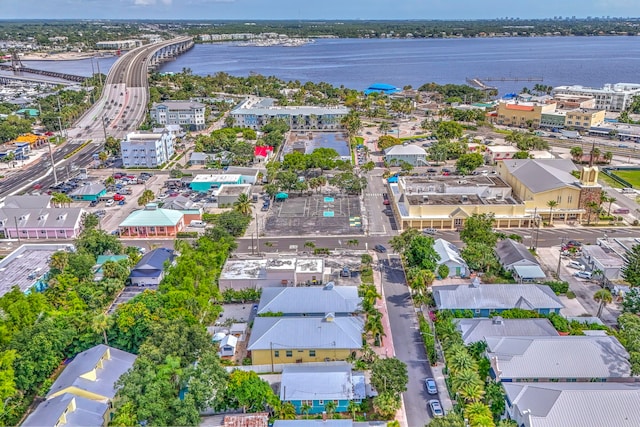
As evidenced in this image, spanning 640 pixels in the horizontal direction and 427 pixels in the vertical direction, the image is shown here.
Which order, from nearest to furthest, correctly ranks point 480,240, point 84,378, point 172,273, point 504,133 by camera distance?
point 84,378 < point 172,273 < point 480,240 < point 504,133

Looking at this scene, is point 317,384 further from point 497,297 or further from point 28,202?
point 28,202

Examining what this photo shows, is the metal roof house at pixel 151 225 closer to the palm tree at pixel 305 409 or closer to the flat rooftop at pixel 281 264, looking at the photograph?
the flat rooftop at pixel 281 264

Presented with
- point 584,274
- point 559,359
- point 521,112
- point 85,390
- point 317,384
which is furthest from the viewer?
point 521,112

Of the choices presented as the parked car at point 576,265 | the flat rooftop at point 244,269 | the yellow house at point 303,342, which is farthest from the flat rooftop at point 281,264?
the parked car at point 576,265

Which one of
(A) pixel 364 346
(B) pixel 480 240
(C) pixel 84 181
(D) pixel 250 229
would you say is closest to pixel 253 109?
(C) pixel 84 181

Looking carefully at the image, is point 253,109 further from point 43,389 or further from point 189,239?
point 43,389

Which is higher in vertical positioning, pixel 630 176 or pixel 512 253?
pixel 512 253

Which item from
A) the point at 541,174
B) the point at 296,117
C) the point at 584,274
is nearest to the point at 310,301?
the point at 584,274
